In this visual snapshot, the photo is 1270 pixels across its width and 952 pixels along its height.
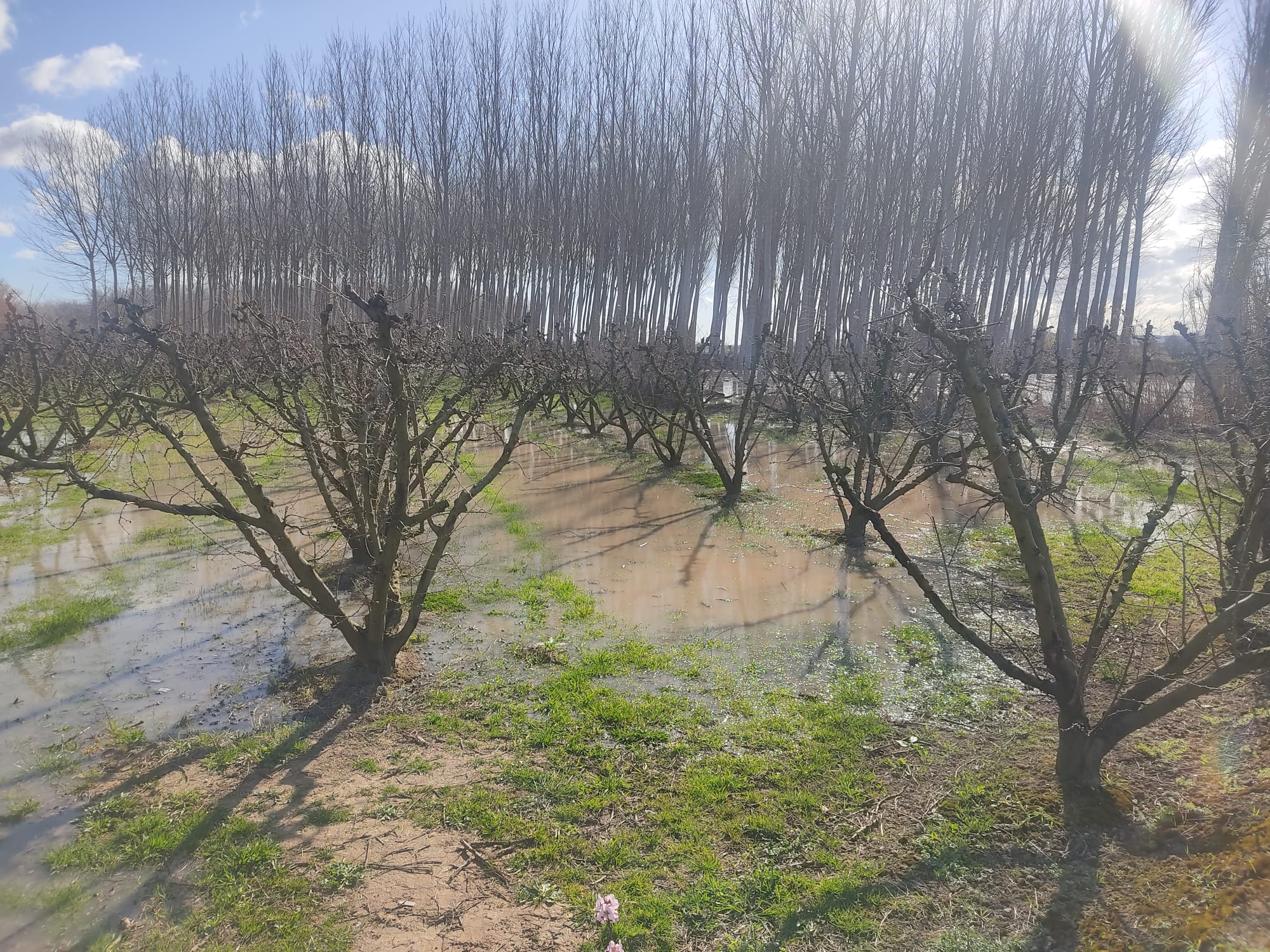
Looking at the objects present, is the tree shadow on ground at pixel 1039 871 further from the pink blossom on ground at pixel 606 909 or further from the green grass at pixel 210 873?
the green grass at pixel 210 873

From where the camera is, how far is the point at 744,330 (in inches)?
916

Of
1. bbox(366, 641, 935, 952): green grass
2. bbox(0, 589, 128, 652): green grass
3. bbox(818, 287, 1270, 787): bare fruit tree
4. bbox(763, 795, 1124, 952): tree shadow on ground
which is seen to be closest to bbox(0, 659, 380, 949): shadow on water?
bbox(366, 641, 935, 952): green grass

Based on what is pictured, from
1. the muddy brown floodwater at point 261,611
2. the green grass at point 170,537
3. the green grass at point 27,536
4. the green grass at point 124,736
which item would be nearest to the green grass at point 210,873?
the muddy brown floodwater at point 261,611

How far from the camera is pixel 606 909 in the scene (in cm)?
236

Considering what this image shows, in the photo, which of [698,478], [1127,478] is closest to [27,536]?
[698,478]

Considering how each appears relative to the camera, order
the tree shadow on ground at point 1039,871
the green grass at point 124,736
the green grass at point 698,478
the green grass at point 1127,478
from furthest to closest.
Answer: the green grass at point 698,478
the green grass at point 1127,478
the green grass at point 124,736
the tree shadow on ground at point 1039,871

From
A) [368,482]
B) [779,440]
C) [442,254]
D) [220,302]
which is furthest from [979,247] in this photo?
[220,302]

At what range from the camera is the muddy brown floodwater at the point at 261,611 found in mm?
3695

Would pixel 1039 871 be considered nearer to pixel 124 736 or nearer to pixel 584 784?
pixel 584 784

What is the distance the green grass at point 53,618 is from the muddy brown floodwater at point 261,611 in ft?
0.22

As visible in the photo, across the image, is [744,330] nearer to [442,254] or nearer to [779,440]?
[779,440]

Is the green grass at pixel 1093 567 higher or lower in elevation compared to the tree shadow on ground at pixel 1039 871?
higher

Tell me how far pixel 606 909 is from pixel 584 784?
1.05 meters

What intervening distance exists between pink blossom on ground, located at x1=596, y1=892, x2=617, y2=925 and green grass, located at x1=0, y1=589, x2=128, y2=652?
15.1ft
